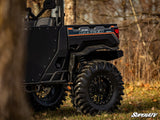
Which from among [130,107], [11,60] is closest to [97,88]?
[130,107]

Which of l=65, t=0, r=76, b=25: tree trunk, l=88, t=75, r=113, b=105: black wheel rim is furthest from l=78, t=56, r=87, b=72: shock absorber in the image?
l=65, t=0, r=76, b=25: tree trunk

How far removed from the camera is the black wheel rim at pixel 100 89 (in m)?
6.07

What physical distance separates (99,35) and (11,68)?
12.4 feet

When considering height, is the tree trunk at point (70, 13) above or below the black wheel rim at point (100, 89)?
above

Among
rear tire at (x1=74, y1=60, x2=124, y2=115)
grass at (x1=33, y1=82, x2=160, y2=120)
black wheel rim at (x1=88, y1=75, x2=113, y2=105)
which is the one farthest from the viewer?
black wheel rim at (x1=88, y1=75, x2=113, y2=105)

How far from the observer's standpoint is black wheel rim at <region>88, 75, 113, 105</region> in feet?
19.9

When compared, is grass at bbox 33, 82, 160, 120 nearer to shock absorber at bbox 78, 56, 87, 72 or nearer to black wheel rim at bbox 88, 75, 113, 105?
black wheel rim at bbox 88, 75, 113, 105

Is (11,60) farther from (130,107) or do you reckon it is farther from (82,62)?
(130,107)

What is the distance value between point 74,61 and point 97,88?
→ 0.63 metres

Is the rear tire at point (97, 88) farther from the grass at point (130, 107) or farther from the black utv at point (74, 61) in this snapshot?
the grass at point (130, 107)

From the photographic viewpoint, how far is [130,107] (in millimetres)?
6887

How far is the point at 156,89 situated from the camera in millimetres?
9328

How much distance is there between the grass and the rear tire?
0.58 ft

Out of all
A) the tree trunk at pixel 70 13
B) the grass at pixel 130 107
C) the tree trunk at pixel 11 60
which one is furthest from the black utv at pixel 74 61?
the tree trunk at pixel 70 13
